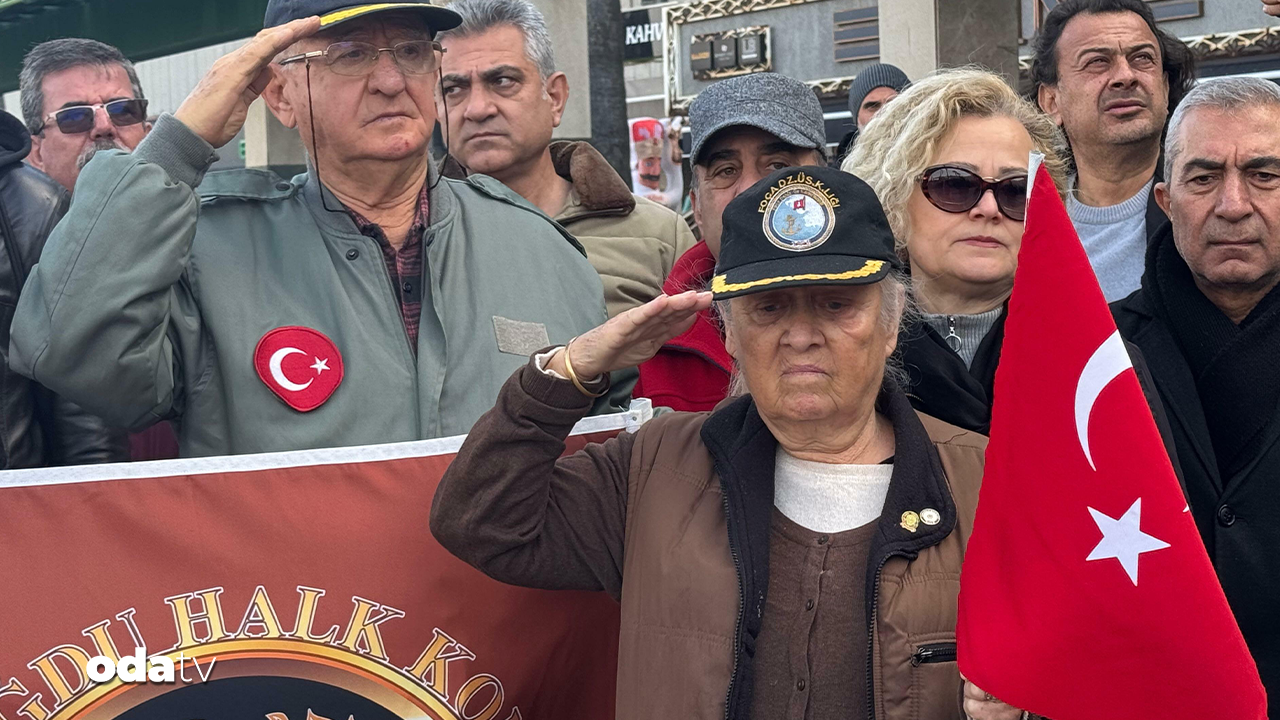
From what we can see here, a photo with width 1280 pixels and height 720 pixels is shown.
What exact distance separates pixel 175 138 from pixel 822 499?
149 centimetres

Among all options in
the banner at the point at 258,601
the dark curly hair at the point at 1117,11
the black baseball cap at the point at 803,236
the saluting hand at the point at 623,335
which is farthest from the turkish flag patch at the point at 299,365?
the dark curly hair at the point at 1117,11

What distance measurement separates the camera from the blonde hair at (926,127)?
10.2 feet

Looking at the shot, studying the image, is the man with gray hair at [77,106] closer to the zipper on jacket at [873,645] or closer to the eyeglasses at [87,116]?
the eyeglasses at [87,116]

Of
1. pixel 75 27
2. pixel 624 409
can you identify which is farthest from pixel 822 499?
pixel 75 27

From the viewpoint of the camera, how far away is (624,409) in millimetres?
3295

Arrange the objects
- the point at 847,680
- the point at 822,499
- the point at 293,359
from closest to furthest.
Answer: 1. the point at 847,680
2. the point at 822,499
3. the point at 293,359

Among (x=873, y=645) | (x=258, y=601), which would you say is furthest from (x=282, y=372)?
(x=873, y=645)

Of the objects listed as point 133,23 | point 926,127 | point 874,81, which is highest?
point 133,23

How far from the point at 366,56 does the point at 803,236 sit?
115 centimetres

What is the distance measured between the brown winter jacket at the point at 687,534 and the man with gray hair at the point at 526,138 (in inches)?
63.0

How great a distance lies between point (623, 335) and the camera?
255 centimetres

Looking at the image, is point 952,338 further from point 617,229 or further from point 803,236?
point 617,229

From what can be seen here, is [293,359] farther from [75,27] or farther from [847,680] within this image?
[75,27]

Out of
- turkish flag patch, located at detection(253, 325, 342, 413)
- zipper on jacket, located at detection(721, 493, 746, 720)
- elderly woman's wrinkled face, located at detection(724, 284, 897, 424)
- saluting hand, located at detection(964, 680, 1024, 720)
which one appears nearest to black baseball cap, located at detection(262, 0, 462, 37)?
turkish flag patch, located at detection(253, 325, 342, 413)
